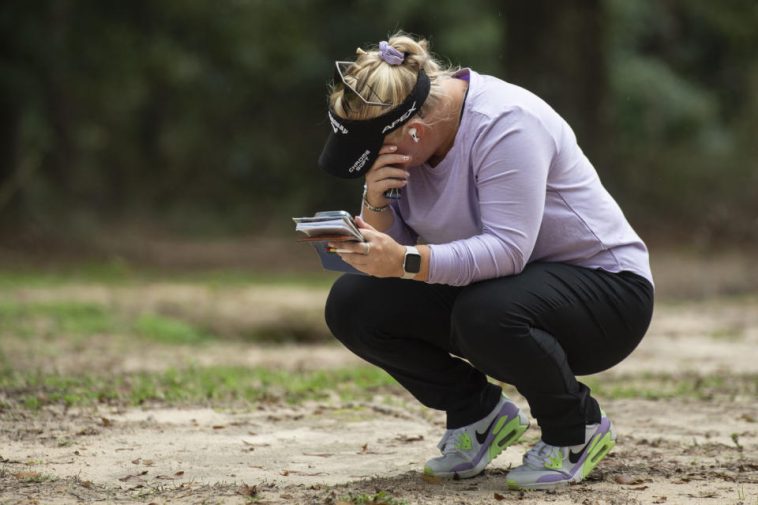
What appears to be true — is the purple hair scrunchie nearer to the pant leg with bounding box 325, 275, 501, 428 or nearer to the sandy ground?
the pant leg with bounding box 325, 275, 501, 428

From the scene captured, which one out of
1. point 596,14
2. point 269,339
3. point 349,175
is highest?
point 596,14

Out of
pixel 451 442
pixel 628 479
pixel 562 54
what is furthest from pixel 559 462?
pixel 562 54

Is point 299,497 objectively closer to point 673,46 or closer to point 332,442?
point 332,442

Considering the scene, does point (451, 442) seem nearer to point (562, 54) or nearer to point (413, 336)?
point (413, 336)

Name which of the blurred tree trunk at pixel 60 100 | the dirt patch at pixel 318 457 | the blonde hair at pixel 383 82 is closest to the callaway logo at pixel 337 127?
the blonde hair at pixel 383 82

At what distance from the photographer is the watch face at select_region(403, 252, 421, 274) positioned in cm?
348

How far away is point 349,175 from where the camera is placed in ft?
12.1

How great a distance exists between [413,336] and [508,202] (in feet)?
2.29

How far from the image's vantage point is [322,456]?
4320 millimetres

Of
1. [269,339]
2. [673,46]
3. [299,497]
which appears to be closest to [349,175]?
[299,497]

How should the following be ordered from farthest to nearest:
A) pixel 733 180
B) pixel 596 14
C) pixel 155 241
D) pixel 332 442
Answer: pixel 155 241
pixel 733 180
pixel 596 14
pixel 332 442

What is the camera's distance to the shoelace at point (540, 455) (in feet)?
12.3

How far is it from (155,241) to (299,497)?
1558cm

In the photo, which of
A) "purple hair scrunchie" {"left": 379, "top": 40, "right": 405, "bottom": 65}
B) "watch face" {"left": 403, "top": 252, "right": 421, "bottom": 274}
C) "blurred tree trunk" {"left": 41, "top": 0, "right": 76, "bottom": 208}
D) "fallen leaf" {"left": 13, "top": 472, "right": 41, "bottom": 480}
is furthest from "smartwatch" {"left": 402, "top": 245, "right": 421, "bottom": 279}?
"blurred tree trunk" {"left": 41, "top": 0, "right": 76, "bottom": 208}
